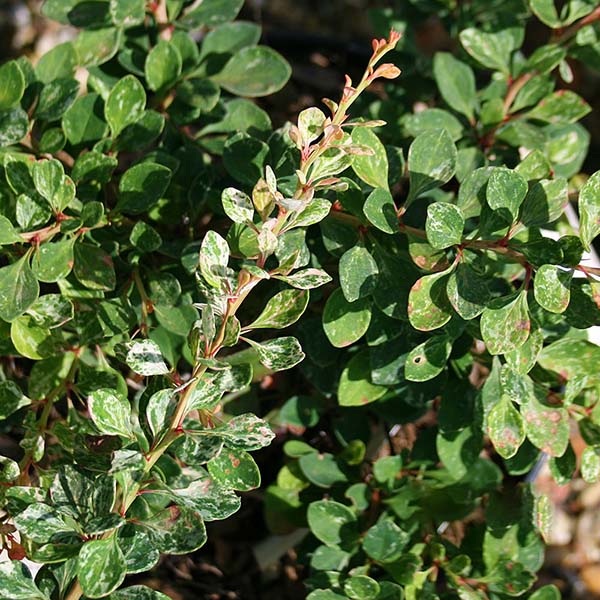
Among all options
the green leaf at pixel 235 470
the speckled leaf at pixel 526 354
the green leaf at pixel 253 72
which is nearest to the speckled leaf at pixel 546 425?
the speckled leaf at pixel 526 354

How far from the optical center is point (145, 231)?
1.00 metres

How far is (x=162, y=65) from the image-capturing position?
1140 mm

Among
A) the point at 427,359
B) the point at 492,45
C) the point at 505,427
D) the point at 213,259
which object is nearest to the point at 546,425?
the point at 505,427

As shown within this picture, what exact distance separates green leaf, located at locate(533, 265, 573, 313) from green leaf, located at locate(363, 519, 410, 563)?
388 millimetres

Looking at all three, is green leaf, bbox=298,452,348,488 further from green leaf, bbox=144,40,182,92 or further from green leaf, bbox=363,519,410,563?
green leaf, bbox=144,40,182,92

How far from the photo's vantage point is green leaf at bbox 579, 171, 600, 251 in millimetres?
826

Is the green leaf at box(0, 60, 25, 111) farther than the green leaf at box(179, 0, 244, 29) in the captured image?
No

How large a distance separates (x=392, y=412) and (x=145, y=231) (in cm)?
42

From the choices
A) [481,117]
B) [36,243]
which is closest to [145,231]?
[36,243]

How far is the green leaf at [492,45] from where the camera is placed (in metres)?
1.24

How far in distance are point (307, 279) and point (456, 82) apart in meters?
0.57

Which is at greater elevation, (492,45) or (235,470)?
(492,45)

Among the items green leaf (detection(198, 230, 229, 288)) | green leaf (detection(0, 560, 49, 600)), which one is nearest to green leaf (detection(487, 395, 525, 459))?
green leaf (detection(198, 230, 229, 288))

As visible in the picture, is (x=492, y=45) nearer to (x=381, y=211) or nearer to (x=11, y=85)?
(x=381, y=211)
